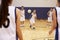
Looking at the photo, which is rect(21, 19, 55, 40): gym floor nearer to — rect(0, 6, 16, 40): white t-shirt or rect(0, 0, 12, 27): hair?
rect(0, 6, 16, 40): white t-shirt

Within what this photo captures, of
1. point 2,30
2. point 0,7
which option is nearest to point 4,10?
point 0,7

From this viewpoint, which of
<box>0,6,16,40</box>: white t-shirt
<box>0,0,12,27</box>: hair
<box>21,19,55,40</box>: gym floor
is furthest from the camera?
<box>21,19,55,40</box>: gym floor

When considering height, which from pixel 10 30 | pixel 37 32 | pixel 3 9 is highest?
pixel 3 9

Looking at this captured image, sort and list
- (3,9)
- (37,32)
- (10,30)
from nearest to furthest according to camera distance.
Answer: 1. (3,9)
2. (10,30)
3. (37,32)

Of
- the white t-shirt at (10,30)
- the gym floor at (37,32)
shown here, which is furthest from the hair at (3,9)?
the gym floor at (37,32)

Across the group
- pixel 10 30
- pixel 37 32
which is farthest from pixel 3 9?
pixel 37 32

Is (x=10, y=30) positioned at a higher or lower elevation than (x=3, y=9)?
lower

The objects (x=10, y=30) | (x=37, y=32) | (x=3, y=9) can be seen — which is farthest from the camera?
(x=37, y=32)

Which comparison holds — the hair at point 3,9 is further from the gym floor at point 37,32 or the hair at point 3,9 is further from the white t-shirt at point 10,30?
the gym floor at point 37,32

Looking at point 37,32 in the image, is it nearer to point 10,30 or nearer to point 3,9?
point 10,30

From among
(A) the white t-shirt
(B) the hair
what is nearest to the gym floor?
(A) the white t-shirt

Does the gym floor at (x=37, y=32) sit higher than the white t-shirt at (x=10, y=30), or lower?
lower

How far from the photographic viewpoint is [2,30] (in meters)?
0.85

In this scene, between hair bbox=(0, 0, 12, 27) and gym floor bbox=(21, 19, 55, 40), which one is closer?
hair bbox=(0, 0, 12, 27)
